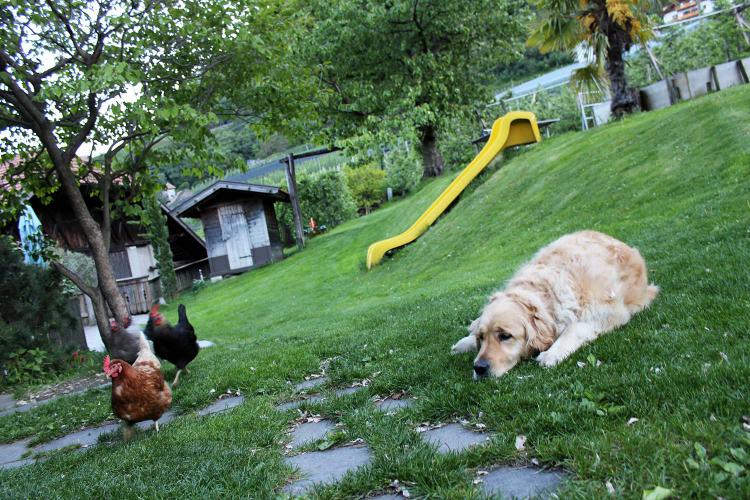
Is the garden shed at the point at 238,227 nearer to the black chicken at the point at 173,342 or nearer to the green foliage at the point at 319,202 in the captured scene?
the green foliage at the point at 319,202

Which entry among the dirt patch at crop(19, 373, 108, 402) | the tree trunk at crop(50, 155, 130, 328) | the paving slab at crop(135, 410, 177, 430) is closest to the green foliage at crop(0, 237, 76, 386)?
the dirt patch at crop(19, 373, 108, 402)

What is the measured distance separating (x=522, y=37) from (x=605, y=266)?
26.7 metres

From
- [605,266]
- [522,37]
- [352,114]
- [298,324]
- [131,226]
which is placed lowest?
[298,324]

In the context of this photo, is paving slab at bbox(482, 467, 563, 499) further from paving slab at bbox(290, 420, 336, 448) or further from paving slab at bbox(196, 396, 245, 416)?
paving slab at bbox(196, 396, 245, 416)

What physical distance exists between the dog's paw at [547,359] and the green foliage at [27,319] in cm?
960

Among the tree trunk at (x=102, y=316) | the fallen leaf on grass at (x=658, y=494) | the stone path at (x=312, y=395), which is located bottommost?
the stone path at (x=312, y=395)

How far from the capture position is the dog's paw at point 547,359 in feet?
13.3

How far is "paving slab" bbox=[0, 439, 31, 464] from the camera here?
207 inches

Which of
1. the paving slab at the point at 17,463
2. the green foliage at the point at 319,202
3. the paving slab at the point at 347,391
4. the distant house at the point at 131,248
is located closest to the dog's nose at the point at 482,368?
the paving slab at the point at 347,391

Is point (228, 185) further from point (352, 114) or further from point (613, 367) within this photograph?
point (613, 367)

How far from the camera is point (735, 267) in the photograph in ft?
17.5

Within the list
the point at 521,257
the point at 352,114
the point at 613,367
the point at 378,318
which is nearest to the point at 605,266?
the point at 613,367

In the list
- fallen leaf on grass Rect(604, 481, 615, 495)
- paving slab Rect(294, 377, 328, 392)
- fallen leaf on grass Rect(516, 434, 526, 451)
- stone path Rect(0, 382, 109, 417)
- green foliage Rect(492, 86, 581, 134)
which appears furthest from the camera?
green foliage Rect(492, 86, 581, 134)

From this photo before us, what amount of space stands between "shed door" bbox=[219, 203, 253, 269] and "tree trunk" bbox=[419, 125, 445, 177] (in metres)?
10.4
